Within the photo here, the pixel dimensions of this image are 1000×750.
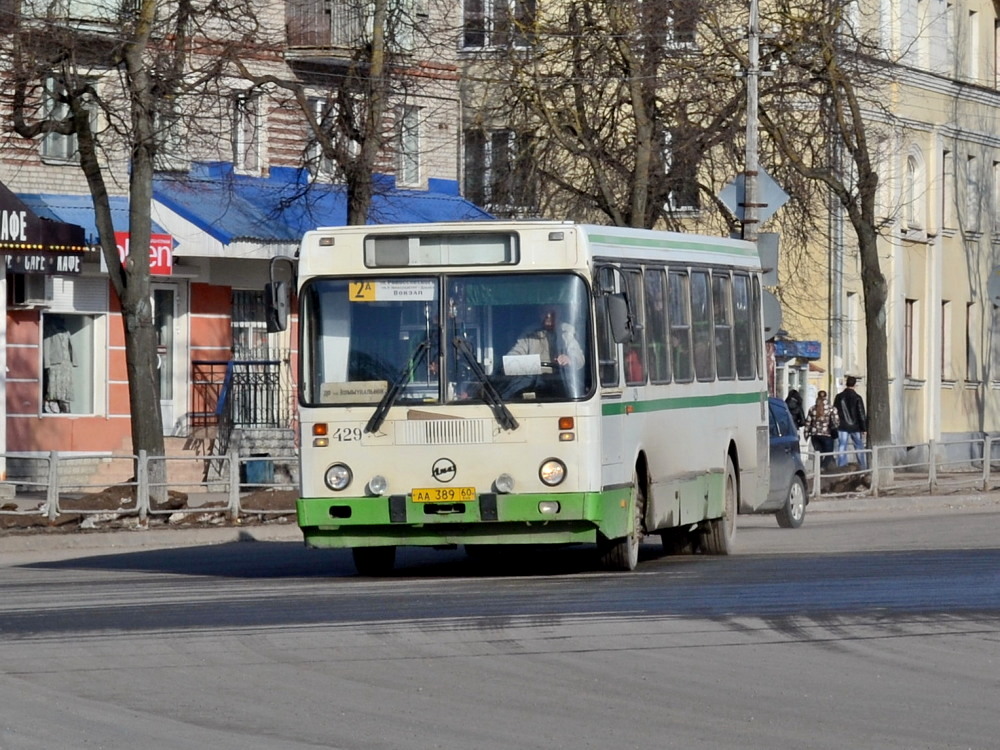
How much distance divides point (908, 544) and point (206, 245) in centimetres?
1376

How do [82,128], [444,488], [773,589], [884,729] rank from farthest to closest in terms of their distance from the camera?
1. [82,128]
2. [444,488]
3. [773,589]
4. [884,729]

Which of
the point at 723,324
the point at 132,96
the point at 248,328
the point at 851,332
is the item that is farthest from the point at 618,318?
the point at 851,332

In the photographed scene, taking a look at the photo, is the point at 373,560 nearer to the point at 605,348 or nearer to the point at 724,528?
the point at 605,348

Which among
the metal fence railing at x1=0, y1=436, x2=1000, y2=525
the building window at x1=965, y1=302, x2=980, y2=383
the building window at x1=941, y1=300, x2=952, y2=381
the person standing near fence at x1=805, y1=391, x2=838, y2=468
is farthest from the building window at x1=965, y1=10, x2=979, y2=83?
the person standing near fence at x1=805, y1=391, x2=838, y2=468

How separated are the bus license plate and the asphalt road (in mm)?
663

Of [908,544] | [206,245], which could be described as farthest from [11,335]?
[908,544]

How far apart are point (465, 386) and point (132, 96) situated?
10716 mm

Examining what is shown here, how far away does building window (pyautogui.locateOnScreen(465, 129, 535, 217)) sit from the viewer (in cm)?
3631

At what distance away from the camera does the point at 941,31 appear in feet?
169

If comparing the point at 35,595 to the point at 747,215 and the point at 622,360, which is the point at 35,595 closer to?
the point at 622,360

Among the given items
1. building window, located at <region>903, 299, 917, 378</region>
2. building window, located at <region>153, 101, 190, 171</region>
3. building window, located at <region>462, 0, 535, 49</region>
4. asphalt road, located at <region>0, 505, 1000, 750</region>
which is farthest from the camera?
building window, located at <region>903, 299, 917, 378</region>

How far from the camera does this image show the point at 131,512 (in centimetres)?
2503

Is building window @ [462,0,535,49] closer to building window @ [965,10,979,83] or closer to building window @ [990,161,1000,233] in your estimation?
building window @ [965,10,979,83]

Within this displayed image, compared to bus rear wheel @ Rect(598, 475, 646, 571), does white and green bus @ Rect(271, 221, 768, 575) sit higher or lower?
higher
